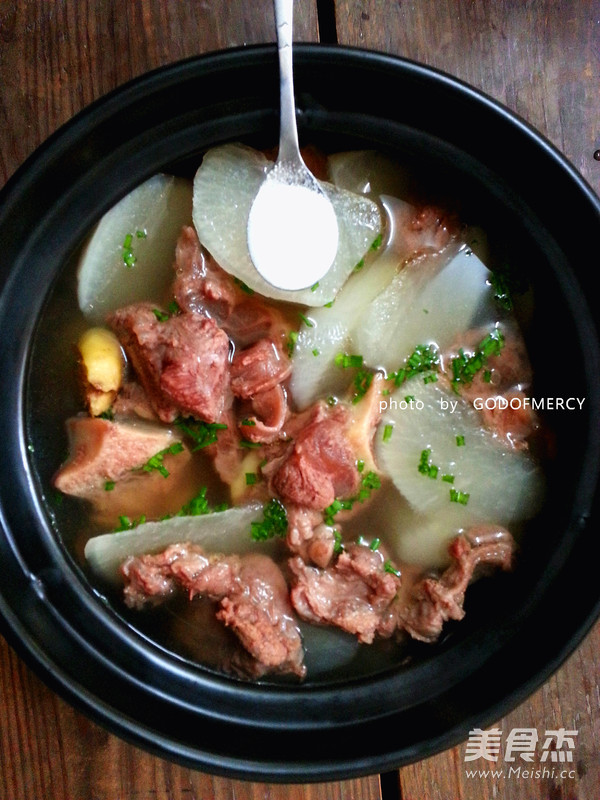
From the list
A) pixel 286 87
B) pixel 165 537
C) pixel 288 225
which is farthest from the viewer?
pixel 165 537

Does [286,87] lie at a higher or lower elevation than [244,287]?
higher

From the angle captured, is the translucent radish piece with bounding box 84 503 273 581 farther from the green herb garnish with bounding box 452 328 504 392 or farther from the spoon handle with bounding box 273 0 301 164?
the spoon handle with bounding box 273 0 301 164

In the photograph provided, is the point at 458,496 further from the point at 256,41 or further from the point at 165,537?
the point at 256,41

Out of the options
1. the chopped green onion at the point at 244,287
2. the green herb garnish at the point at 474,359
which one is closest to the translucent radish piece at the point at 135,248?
the chopped green onion at the point at 244,287

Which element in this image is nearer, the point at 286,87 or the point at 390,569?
the point at 286,87

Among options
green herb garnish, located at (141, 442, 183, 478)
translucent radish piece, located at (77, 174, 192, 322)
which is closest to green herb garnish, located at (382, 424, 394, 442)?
green herb garnish, located at (141, 442, 183, 478)

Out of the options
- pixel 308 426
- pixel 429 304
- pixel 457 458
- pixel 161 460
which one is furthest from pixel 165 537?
pixel 429 304

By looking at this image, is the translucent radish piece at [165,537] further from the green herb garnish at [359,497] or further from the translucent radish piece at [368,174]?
the translucent radish piece at [368,174]
